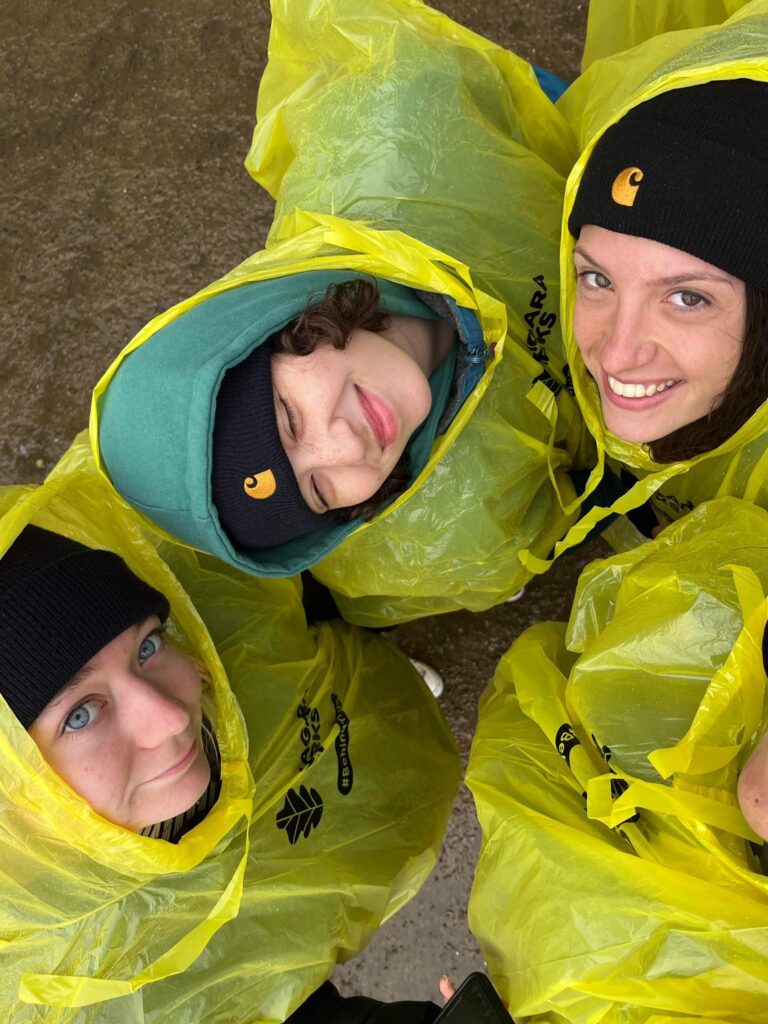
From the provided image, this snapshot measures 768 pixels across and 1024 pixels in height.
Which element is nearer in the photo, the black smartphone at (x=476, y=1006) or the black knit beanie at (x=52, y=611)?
the black knit beanie at (x=52, y=611)

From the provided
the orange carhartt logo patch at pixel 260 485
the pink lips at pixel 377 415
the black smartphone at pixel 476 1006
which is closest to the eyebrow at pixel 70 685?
the orange carhartt logo patch at pixel 260 485

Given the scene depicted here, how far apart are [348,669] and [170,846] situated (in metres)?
0.44

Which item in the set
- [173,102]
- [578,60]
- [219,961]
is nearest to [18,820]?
[219,961]

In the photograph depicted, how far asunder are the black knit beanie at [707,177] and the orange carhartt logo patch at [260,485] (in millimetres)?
425

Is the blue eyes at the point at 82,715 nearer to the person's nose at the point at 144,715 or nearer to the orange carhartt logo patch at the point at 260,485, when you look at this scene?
the person's nose at the point at 144,715

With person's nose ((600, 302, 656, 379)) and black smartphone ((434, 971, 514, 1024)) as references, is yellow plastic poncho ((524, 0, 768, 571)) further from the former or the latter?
black smartphone ((434, 971, 514, 1024))

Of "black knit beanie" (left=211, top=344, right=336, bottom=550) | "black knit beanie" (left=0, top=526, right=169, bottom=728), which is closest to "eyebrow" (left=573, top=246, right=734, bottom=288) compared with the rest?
"black knit beanie" (left=211, top=344, right=336, bottom=550)

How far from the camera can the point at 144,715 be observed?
797 mm

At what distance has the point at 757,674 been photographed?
80 cm

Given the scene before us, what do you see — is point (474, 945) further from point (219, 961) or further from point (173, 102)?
point (173, 102)

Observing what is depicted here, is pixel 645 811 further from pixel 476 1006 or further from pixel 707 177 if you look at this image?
pixel 707 177

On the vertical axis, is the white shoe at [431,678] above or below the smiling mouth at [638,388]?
below

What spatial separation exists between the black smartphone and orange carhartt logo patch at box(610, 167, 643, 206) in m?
0.82

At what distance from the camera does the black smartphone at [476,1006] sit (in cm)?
91
